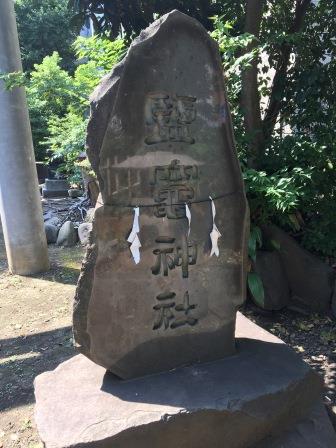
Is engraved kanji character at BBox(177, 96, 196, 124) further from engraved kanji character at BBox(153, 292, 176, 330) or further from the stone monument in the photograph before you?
engraved kanji character at BBox(153, 292, 176, 330)

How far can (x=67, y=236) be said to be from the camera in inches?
274

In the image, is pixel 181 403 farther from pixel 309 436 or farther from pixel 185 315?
pixel 309 436

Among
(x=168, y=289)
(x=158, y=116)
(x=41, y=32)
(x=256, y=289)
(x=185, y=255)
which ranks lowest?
(x=256, y=289)

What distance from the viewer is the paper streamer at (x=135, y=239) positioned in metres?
2.35

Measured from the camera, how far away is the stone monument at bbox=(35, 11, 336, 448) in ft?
7.24

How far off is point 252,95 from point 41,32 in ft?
53.3

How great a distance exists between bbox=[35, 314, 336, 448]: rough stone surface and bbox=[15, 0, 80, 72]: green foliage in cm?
1775

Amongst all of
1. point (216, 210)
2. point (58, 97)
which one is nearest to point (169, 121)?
point (216, 210)

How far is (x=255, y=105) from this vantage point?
4645 mm

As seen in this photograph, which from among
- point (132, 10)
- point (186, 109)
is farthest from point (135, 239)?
point (132, 10)

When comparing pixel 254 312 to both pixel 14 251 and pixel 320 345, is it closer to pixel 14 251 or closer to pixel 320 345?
pixel 320 345

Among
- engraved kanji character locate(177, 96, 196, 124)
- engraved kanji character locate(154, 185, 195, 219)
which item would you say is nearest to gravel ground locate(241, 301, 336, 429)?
engraved kanji character locate(154, 185, 195, 219)

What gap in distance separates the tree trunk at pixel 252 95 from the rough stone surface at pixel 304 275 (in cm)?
83

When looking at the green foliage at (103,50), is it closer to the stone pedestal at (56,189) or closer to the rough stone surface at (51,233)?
the rough stone surface at (51,233)
